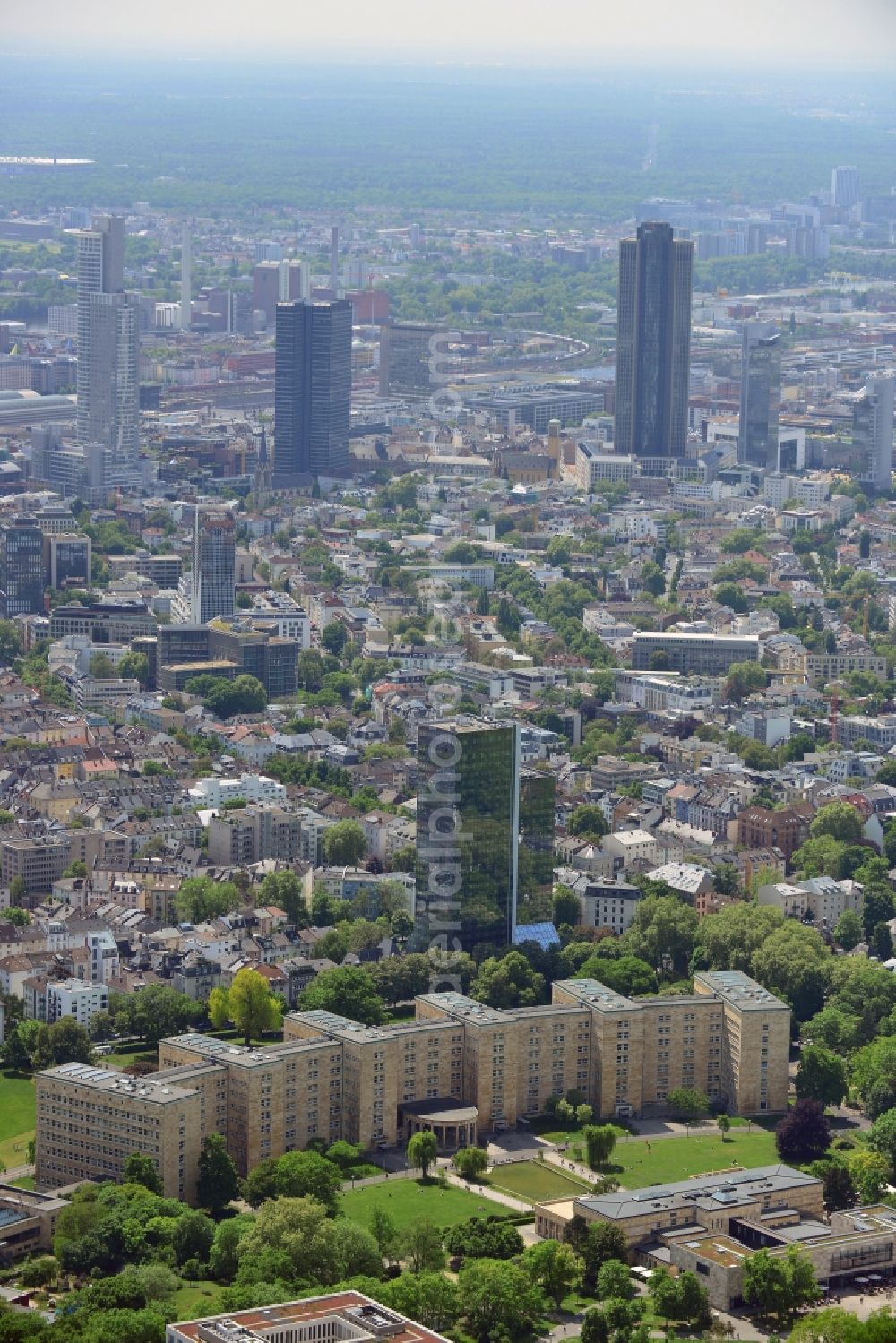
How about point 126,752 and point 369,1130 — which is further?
point 126,752

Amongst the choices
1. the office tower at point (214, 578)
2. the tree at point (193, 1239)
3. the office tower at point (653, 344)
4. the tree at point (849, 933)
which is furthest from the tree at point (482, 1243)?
the office tower at point (653, 344)

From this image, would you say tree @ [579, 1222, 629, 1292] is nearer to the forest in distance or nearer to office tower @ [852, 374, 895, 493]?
office tower @ [852, 374, 895, 493]

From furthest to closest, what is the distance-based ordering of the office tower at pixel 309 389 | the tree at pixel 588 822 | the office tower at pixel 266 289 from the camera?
the office tower at pixel 266 289 < the office tower at pixel 309 389 < the tree at pixel 588 822

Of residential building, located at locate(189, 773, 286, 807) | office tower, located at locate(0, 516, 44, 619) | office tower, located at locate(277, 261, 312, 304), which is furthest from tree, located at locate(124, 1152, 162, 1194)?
office tower, located at locate(277, 261, 312, 304)

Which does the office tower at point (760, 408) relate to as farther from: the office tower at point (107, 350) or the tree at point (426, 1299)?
the tree at point (426, 1299)

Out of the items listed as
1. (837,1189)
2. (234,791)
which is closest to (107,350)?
(234,791)

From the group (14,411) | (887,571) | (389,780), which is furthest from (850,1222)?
(14,411)

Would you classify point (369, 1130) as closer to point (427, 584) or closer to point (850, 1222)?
point (850, 1222)
